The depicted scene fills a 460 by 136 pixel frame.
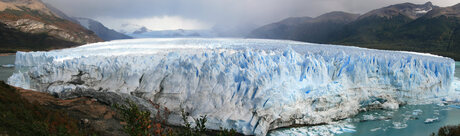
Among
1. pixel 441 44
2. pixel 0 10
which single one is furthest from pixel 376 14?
pixel 0 10

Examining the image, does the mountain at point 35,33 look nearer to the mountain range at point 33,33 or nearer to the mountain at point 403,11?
the mountain range at point 33,33

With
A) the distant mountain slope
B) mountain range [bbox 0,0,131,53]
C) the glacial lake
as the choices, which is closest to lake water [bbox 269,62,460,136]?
the glacial lake

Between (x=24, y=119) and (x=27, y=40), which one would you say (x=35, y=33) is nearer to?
(x=27, y=40)

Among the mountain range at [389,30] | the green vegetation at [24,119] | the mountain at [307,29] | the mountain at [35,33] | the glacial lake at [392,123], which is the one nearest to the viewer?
the green vegetation at [24,119]

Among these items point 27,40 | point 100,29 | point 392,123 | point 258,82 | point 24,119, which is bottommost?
point 392,123

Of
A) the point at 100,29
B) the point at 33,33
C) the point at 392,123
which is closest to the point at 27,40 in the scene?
the point at 33,33

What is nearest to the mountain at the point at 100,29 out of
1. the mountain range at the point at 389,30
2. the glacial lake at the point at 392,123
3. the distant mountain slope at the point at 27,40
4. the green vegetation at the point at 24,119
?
the distant mountain slope at the point at 27,40

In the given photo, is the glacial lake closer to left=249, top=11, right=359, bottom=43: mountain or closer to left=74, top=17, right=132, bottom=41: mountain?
left=249, top=11, right=359, bottom=43: mountain

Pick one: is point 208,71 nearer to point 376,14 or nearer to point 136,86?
point 136,86
